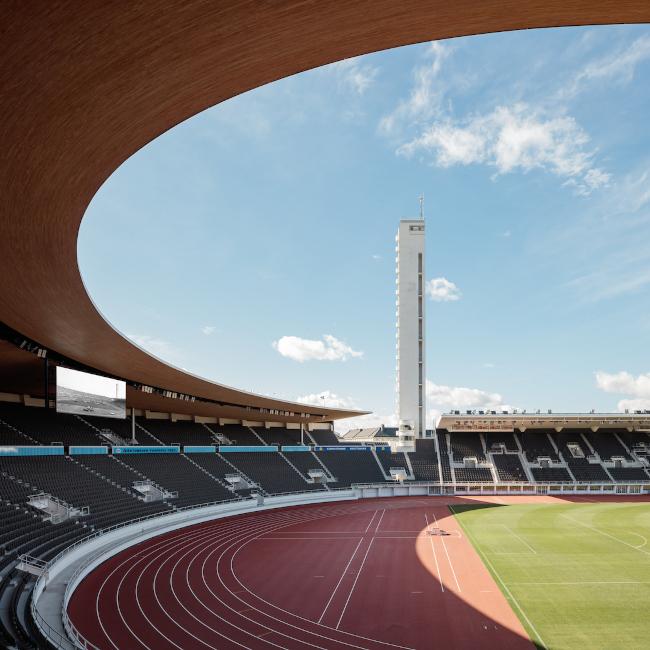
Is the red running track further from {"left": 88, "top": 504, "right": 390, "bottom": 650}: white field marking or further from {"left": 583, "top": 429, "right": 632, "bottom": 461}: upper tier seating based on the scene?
{"left": 583, "top": 429, "right": 632, "bottom": 461}: upper tier seating

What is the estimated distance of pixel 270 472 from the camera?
4356cm

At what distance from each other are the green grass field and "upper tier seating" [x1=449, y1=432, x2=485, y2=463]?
47.6ft

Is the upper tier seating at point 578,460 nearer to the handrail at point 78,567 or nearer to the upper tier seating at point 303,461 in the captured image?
the upper tier seating at point 303,461

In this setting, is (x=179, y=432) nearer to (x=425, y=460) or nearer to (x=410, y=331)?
(x=425, y=460)

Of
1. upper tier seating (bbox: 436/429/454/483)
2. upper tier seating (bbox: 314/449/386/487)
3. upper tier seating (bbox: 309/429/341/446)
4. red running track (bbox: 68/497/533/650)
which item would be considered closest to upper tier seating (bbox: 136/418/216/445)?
upper tier seating (bbox: 314/449/386/487)

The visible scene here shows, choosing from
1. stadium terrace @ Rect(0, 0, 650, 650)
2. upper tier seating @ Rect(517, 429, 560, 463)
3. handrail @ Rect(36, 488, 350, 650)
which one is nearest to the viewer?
stadium terrace @ Rect(0, 0, 650, 650)

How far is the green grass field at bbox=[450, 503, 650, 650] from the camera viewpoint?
14.0 metres

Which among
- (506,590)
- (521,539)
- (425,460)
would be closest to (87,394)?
(506,590)

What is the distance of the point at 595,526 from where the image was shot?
30.3 meters

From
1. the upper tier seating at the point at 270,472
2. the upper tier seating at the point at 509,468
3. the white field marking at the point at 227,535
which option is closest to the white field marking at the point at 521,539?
the white field marking at the point at 227,535

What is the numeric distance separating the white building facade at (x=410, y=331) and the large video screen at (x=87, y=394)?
37390mm

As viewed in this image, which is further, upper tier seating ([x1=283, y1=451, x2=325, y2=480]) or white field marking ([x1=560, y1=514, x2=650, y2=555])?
upper tier seating ([x1=283, y1=451, x2=325, y2=480])

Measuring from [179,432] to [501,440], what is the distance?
106ft

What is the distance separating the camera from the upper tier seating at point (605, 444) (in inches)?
2012
